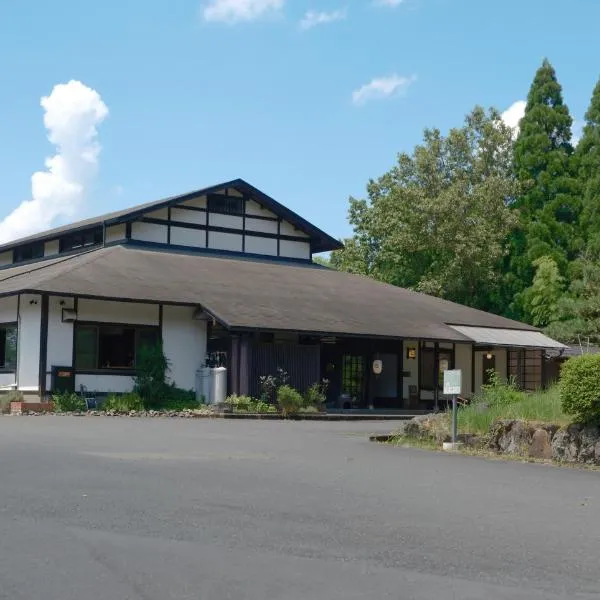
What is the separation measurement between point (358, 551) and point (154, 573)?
1600mm

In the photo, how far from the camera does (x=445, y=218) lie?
48.5m

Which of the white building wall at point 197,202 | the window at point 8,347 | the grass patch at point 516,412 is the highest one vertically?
the white building wall at point 197,202

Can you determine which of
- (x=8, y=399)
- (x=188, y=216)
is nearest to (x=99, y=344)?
(x=8, y=399)

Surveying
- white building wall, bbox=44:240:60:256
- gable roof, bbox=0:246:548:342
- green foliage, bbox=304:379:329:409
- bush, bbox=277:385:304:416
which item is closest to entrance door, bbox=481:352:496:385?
gable roof, bbox=0:246:548:342

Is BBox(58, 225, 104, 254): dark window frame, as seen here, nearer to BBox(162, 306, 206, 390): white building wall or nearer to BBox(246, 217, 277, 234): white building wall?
BBox(246, 217, 277, 234): white building wall

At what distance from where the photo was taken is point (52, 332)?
90.1 ft

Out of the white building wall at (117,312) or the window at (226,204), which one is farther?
the window at (226,204)

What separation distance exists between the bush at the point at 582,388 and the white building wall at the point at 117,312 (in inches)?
665

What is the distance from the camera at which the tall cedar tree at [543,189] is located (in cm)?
4938

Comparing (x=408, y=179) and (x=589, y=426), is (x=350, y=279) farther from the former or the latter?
(x=589, y=426)

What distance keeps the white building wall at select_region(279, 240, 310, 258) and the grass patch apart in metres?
21.1

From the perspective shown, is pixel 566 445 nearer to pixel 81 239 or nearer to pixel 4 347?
pixel 4 347

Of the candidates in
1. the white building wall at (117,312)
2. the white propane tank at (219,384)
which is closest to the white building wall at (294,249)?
the white building wall at (117,312)

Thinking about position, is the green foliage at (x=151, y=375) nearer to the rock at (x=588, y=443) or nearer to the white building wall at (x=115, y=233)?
the white building wall at (x=115, y=233)
